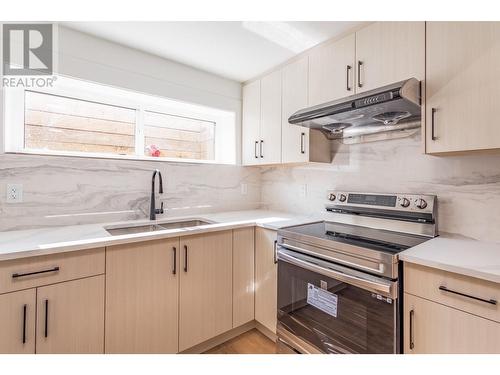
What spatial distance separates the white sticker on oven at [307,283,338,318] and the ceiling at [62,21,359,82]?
5.37 ft

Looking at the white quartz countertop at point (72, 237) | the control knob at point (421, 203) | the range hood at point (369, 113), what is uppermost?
the range hood at point (369, 113)

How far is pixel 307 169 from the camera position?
229 centimetres

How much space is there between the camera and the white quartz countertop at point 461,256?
0.97m

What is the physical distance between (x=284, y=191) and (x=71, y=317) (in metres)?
1.85

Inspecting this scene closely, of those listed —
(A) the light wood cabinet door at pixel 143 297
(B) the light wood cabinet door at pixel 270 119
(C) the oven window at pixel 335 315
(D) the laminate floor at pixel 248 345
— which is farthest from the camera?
(B) the light wood cabinet door at pixel 270 119

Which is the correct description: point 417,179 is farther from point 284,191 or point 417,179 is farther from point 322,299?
point 284,191

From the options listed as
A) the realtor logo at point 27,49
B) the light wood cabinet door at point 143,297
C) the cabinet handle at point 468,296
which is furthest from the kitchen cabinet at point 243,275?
the realtor logo at point 27,49

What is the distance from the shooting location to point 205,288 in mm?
1711

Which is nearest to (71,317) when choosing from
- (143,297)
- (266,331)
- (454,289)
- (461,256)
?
(143,297)

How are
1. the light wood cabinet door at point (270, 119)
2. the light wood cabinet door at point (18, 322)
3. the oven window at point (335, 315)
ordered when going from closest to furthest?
the light wood cabinet door at point (18, 322), the oven window at point (335, 315), the light wood cabinet door at point (270, 119)

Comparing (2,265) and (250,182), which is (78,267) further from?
(250,182)

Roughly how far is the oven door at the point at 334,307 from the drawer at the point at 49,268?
3.55 feet

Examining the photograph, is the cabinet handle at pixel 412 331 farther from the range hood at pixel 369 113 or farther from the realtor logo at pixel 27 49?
the realtor logo at pixel 27 49
